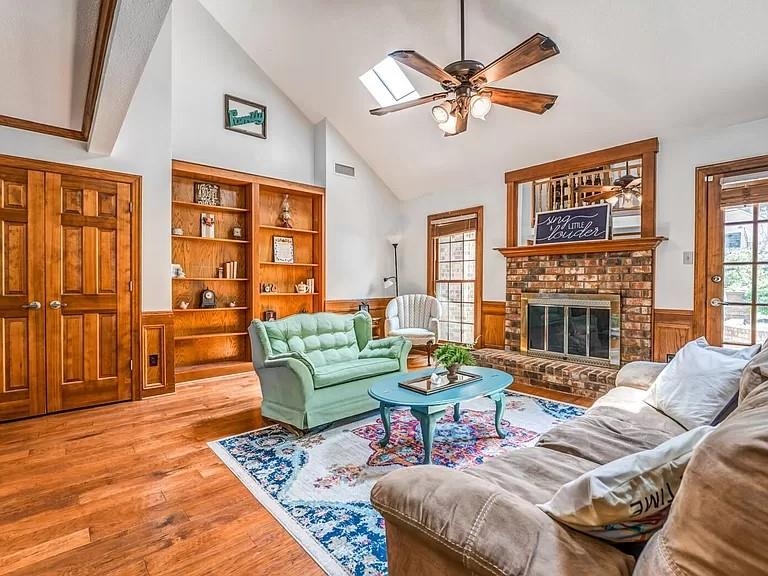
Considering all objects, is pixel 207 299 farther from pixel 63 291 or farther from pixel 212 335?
pixel 63 291

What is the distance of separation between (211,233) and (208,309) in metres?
0.96

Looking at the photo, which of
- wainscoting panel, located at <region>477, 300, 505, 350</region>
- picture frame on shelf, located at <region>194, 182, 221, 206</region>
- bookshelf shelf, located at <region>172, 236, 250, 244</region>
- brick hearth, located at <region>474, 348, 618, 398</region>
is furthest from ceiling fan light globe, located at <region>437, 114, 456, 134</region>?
picture frame on shelf, located at <region>194, 182, 221, 206</region>

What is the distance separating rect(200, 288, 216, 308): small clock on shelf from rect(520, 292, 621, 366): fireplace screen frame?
3919mm

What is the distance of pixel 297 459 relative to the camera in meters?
2.64

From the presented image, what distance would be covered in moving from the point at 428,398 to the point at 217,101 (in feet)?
15.1

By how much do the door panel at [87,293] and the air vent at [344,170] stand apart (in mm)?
2863

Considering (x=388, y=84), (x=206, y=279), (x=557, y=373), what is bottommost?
(x=557, y=373)

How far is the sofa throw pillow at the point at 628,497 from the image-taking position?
890 millimetres

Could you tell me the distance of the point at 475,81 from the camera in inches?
120

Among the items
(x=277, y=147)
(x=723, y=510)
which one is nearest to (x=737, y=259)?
(x=723, y=510)

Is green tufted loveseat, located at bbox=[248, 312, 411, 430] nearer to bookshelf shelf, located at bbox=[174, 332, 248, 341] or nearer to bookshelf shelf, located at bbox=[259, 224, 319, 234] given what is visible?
bookshelf shelf, located at bbox=[174, 332, 248, 341]

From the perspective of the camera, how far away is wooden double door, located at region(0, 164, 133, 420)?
342cm

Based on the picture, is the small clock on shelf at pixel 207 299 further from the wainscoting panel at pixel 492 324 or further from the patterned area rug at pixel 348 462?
the wainscoting panel at pixel 492 324

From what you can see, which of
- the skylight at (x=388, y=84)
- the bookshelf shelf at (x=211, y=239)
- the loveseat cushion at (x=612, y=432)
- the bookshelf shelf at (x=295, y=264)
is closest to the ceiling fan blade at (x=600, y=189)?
the skylight at (x=388, y=84)
